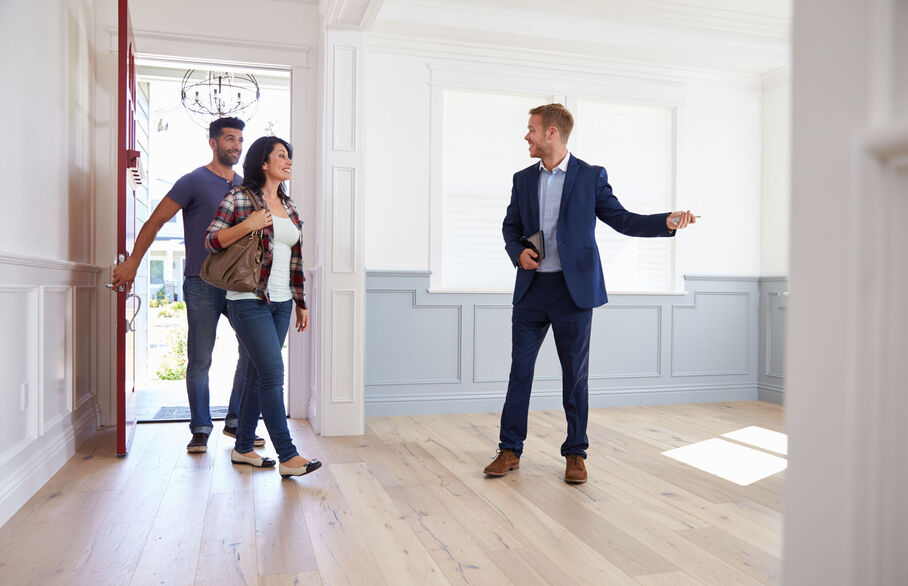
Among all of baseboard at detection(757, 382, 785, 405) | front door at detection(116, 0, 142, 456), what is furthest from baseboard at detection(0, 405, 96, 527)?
baseboard at detection(757, 382, 785, 405)

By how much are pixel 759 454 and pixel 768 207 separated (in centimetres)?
240

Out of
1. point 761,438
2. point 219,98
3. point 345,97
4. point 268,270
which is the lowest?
point 761,438

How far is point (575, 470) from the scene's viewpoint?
274 centimetres

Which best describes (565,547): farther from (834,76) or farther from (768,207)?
(768,207)

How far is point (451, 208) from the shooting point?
4.45 metres

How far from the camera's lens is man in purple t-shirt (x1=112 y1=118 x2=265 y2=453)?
3205mm

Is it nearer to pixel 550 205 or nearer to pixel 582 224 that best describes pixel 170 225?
pixel 550 205

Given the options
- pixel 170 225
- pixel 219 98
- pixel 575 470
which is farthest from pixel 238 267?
pixel 170 225

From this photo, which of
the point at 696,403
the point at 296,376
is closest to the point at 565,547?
the point at 296,376

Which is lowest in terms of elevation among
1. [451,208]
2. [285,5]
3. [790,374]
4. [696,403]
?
[696,403]

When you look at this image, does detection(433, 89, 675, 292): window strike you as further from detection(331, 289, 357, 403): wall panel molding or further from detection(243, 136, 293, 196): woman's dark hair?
detection(243, 136, 293, 196): woman's dark hair

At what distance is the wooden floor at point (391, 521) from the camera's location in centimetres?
184

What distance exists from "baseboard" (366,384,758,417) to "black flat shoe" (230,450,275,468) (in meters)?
1.29

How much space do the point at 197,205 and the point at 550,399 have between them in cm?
260
